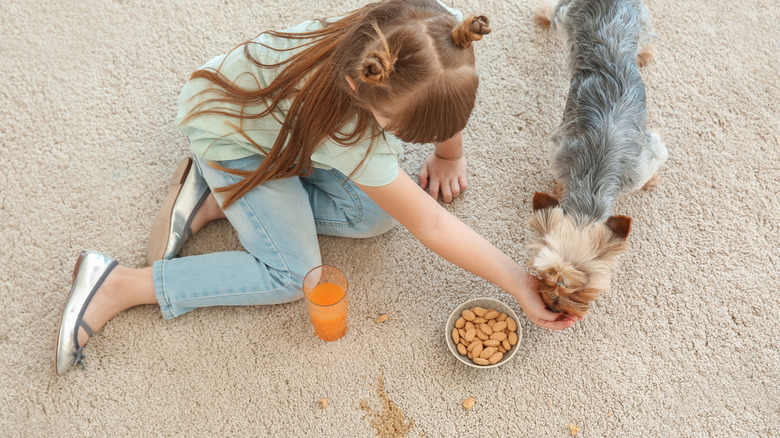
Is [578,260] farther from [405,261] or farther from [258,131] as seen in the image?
[258,131]

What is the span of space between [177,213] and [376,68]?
82 cm

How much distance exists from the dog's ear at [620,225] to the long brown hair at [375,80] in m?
0.37

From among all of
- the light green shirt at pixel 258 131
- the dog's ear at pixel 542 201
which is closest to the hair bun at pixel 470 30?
the light green shirt at pixel 258 131

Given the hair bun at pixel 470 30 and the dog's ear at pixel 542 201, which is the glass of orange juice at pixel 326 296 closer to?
the dog's ear at pixel 542 201

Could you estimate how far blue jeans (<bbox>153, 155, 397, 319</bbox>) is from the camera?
4.25 ft

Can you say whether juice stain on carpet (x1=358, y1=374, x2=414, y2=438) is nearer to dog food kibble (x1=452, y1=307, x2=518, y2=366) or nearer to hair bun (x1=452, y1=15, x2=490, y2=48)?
dog food kibble (x1=452, y1=307, x2=518, y2=366)

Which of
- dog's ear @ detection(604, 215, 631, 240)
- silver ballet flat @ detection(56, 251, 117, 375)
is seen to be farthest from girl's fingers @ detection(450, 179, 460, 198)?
silver ballet flat @ detection(56, 251, 117, 375)

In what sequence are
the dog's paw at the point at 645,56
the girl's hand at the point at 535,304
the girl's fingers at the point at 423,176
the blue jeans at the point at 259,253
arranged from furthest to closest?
the dog's paw at the point at 645,56 < the girl's fingers at the point at 423,176 < the blue jeans at the point at 259,253 < the girl's hand at the point at 535,304

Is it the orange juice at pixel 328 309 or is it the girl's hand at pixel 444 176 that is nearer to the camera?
the orange juice at pixel 328 309

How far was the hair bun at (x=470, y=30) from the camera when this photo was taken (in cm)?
83

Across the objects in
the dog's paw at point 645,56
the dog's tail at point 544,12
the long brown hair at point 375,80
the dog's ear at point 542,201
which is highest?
the long brown hair at point 375,80

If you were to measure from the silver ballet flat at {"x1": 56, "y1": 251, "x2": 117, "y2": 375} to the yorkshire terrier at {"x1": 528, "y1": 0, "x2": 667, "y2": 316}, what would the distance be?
99 cm

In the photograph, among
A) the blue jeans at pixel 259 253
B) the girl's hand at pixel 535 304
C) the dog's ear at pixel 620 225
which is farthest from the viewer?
the blue jeans at pixel 259 253

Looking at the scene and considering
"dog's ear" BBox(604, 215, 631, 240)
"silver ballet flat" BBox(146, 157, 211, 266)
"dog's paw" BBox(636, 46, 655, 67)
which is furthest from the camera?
"dog's paw" BBox(636, 46, 655, 67)
